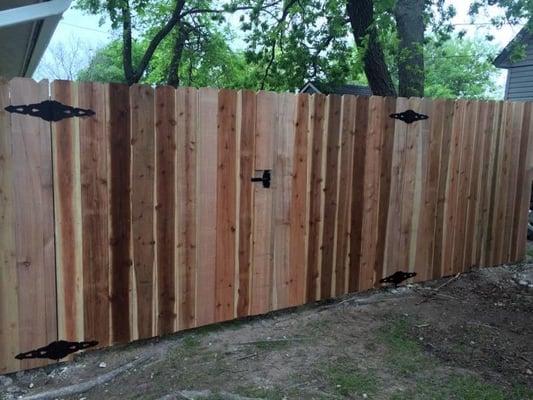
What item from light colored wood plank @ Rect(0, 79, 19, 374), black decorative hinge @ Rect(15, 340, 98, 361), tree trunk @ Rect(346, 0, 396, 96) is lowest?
black decorative hinge @ Rect(15, 340, 98, 361)

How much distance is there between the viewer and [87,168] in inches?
105

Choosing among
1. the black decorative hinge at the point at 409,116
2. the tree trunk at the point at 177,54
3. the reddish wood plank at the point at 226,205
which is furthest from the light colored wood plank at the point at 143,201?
the tree trunk at the point at 177,54

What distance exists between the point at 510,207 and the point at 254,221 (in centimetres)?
308

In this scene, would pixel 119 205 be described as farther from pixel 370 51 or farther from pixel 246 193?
pixel 370 51

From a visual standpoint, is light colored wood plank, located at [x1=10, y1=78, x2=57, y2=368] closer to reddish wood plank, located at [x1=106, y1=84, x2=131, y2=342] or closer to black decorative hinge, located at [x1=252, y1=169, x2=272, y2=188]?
reddish wood plank, located at [x1=106, y1=84, x2=131, y2=342]

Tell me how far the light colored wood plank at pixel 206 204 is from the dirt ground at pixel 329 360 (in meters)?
0.25

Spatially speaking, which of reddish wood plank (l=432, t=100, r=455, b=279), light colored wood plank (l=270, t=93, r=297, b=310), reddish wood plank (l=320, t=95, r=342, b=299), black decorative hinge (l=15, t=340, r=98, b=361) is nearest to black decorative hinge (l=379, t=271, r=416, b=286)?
reddish wood plank (l=432, t=100, r=455, b=279)

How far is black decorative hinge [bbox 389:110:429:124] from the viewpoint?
3.96m

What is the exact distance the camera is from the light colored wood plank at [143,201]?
2.80 meters

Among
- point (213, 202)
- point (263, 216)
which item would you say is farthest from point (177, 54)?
point (213, 202)

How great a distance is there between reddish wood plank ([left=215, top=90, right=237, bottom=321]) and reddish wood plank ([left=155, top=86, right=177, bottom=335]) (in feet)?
1.06

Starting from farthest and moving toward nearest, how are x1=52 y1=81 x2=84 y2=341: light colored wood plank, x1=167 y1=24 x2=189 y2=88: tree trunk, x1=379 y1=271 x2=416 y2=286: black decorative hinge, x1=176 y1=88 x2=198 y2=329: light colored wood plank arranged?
x1=167 y1=24 x2=189 y2=88: tree trunk
x1=379 y1=271 x2=416 y2=286: black decorative hinge
x1=176 y1=88 x2=198 y2=329: light colored wood plank
x1=52 y1=81 x2=84 y2=341: light colored wood plank

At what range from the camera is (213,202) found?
3.15 m

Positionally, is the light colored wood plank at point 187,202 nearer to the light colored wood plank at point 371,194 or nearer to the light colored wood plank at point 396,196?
the light colored wood plank at point 371,194
